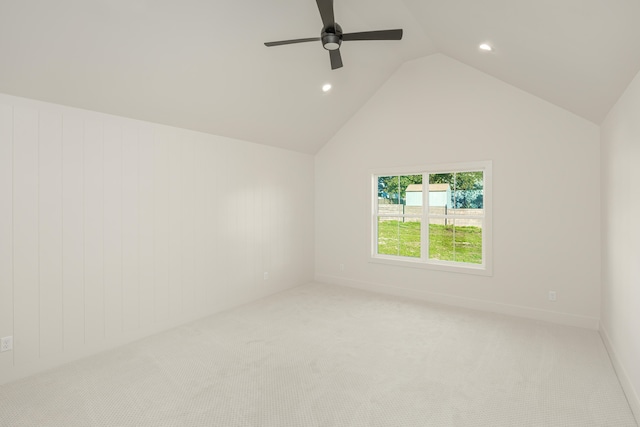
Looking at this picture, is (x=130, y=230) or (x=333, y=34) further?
(x=130, y=230)

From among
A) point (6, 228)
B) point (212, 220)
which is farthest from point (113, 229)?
point (212, 220)

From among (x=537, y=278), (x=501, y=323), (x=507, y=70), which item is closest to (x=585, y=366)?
(x=501, y=323)

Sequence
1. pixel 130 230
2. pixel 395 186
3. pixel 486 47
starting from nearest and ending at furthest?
pixel 486 47 → pixel 130 230 → pixel 395 186

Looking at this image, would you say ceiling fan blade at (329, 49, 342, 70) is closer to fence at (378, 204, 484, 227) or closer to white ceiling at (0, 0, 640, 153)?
white ceiling at (0, 0, 640, 153)

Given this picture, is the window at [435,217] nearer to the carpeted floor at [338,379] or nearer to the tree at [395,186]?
the tree at [395,186]

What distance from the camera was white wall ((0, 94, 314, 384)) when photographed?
2.59 metres

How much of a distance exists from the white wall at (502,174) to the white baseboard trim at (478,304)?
0.01m

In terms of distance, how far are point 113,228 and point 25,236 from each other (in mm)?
659

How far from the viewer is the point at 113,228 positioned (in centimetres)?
316

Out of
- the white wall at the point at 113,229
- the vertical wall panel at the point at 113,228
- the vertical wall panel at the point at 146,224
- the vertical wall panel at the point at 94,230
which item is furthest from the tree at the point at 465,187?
the vertical wall panel at the point at 94,230

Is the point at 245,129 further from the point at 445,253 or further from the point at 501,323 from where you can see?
the point at 501,323

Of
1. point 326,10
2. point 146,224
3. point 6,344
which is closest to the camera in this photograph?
point 326,10

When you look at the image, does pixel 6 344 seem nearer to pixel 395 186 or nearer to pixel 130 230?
pixel 130 230

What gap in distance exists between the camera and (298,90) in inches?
158
